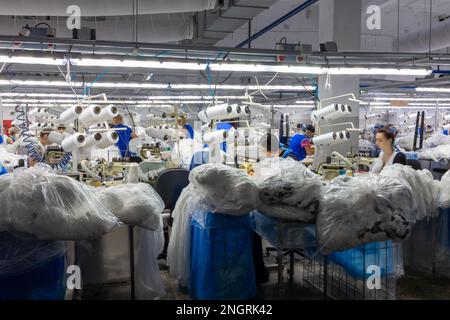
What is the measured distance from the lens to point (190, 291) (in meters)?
3.06

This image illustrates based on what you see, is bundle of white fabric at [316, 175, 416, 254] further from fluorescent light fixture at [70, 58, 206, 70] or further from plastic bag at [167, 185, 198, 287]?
fluorescent light fixture at [70, 58, 206, 70]

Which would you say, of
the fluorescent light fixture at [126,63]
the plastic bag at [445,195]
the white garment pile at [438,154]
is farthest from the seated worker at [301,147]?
the plastic bag at [445,195]

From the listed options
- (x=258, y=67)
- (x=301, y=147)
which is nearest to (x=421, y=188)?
(x=258, y=67)

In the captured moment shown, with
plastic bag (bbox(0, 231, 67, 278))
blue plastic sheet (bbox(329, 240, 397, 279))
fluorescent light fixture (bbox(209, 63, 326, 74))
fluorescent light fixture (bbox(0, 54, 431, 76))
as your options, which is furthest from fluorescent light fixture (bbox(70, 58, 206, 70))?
blue plastic sheet (bbox(329, 240, 397, 279))

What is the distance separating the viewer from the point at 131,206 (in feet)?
8.97

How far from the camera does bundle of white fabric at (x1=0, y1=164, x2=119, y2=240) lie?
2.19 metres

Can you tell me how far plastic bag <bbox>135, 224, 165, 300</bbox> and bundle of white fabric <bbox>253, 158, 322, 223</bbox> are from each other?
32.2 inches

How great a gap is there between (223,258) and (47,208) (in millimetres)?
1192

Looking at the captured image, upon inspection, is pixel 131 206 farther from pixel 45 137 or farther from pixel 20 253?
pixel 45 137

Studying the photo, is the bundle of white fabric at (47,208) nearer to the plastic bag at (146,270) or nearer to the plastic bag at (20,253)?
the plastic bag at (20,253)

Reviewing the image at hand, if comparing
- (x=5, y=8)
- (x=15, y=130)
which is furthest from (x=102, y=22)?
(x=15, y=130)

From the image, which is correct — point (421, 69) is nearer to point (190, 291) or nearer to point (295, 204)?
point (295, 204)

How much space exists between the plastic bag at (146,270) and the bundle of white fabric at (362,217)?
47.4 inches
